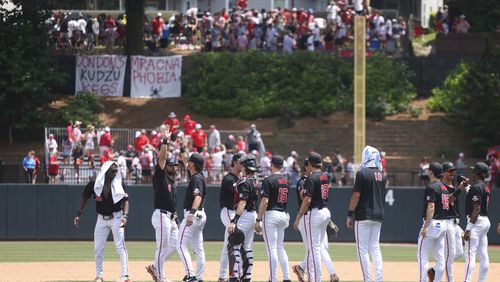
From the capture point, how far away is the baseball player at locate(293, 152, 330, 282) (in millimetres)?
19328

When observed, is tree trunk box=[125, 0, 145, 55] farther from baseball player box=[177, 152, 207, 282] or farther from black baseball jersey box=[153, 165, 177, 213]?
baseball player box=[177, 152, 207, 282]

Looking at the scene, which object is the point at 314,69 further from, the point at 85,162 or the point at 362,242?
the point at 362,242

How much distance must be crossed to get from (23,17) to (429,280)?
31.4 meters

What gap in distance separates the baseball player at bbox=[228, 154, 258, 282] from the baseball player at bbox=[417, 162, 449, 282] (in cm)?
286

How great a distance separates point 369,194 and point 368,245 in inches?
32.7

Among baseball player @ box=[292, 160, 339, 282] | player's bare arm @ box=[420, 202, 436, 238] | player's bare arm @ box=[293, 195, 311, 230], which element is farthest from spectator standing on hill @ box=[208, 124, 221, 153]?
player's bare arm @ box=[420, 202, 436, 238]

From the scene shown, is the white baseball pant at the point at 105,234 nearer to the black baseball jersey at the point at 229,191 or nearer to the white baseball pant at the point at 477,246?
the black baseball jersey at the point at 229,191

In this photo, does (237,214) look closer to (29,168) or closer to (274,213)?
(274,213)

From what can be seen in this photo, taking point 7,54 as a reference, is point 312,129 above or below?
below

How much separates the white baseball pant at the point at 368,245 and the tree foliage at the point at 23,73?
29846 millimetres

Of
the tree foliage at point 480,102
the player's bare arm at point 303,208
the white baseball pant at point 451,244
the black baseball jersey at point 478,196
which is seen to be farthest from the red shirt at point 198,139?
the player's bare arm at point 303,208

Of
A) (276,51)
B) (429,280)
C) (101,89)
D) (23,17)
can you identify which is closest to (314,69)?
(276,51)

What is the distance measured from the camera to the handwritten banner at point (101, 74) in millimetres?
49281

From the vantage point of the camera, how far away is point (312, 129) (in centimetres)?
4750
